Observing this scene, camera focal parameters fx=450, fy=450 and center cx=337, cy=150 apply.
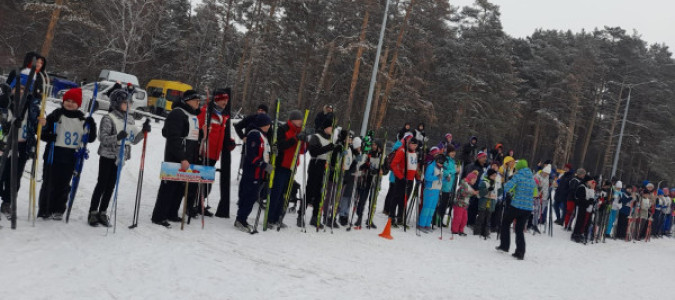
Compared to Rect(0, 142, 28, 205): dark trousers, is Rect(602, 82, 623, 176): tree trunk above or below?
above

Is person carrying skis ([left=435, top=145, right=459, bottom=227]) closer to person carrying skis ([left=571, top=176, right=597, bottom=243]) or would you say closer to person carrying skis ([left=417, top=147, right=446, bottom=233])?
person carrying skis ([left=417, top=147, right=446, bottom=233])

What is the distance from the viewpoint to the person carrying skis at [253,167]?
6.79m

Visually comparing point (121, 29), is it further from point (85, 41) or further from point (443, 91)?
point (443, 91)

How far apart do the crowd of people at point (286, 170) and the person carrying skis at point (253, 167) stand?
16mm

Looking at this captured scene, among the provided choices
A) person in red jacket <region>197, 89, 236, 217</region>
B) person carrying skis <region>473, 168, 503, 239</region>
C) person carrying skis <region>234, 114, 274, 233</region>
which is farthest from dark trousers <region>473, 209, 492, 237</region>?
person in red jacket <region>197, 89, 236, 217</region>

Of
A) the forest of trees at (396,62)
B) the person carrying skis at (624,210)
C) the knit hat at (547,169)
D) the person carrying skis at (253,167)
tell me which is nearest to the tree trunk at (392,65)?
the forest of trees at (396,62)

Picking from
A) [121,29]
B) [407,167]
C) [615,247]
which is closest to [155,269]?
[407,167]

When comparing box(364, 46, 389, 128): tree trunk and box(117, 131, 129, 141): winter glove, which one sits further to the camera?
box(364, 46, 389, 128): tree trunk

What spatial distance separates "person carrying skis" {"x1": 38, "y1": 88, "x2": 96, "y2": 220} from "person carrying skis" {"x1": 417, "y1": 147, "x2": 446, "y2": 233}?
22.0 ft

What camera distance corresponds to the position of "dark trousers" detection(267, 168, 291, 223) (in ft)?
23.6

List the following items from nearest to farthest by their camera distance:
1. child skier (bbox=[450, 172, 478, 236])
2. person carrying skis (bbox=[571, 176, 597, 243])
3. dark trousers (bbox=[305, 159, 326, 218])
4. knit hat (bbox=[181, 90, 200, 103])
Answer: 1. knit hat (bbox=[181, 90, 200, 103])
2. dark trousers (bbox=[305, 159, 326, 218])
3. child skier (bbox=[450, 172, 478, 236])
4. person carrying skis (bbox=[571, 176, 597, 243])

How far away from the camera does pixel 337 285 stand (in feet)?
16.7

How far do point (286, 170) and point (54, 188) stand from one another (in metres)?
3.17

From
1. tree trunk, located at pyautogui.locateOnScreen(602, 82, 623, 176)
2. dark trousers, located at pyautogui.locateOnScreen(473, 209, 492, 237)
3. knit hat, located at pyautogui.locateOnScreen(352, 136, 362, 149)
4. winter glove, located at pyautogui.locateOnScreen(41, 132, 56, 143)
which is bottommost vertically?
dark trousers, located at pyautogui.locateOnScreen(473, 209, 492, 237)
